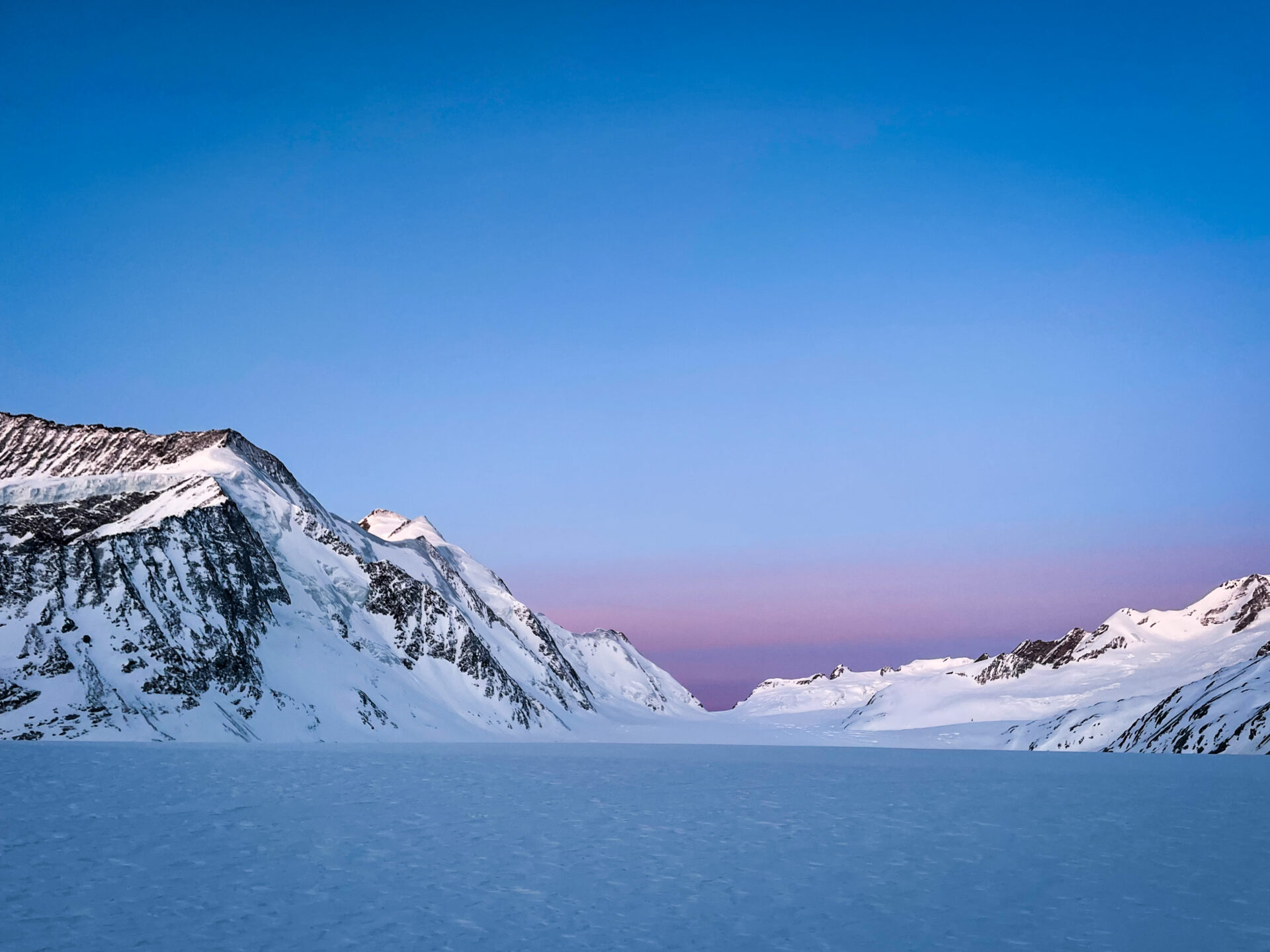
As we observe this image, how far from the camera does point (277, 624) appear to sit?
430ft

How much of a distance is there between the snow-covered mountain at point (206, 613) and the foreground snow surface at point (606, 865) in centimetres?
4656

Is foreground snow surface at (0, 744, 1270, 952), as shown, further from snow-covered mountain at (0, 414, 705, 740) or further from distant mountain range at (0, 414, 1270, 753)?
distant mountain range at (0, 414, 1270, 753)

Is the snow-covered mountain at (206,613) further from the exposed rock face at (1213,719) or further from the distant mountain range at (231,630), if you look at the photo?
the exposed rock face at (1213,719)

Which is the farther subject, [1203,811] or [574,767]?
[574,767]

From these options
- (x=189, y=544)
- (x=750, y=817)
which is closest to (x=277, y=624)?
(x=189, y=544)

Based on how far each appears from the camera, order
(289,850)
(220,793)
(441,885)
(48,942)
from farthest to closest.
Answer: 1. (220,793)
2. (289,850)
3. (441,885)
4. (48,942)

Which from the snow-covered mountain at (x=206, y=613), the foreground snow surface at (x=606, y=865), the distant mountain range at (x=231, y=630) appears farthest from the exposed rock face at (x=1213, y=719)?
the snow-covered mountain at (x=206, y=613)

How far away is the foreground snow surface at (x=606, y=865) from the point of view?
18750 millimetres

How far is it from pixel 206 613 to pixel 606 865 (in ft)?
341

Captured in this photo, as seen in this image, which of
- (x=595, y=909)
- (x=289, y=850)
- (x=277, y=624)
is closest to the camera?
(x=595, y=909)

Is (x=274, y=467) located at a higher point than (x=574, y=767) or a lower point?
higher

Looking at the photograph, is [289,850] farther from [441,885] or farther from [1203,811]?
[1203,811]

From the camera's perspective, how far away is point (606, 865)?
1035 inches

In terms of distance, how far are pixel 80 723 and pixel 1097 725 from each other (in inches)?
5822
